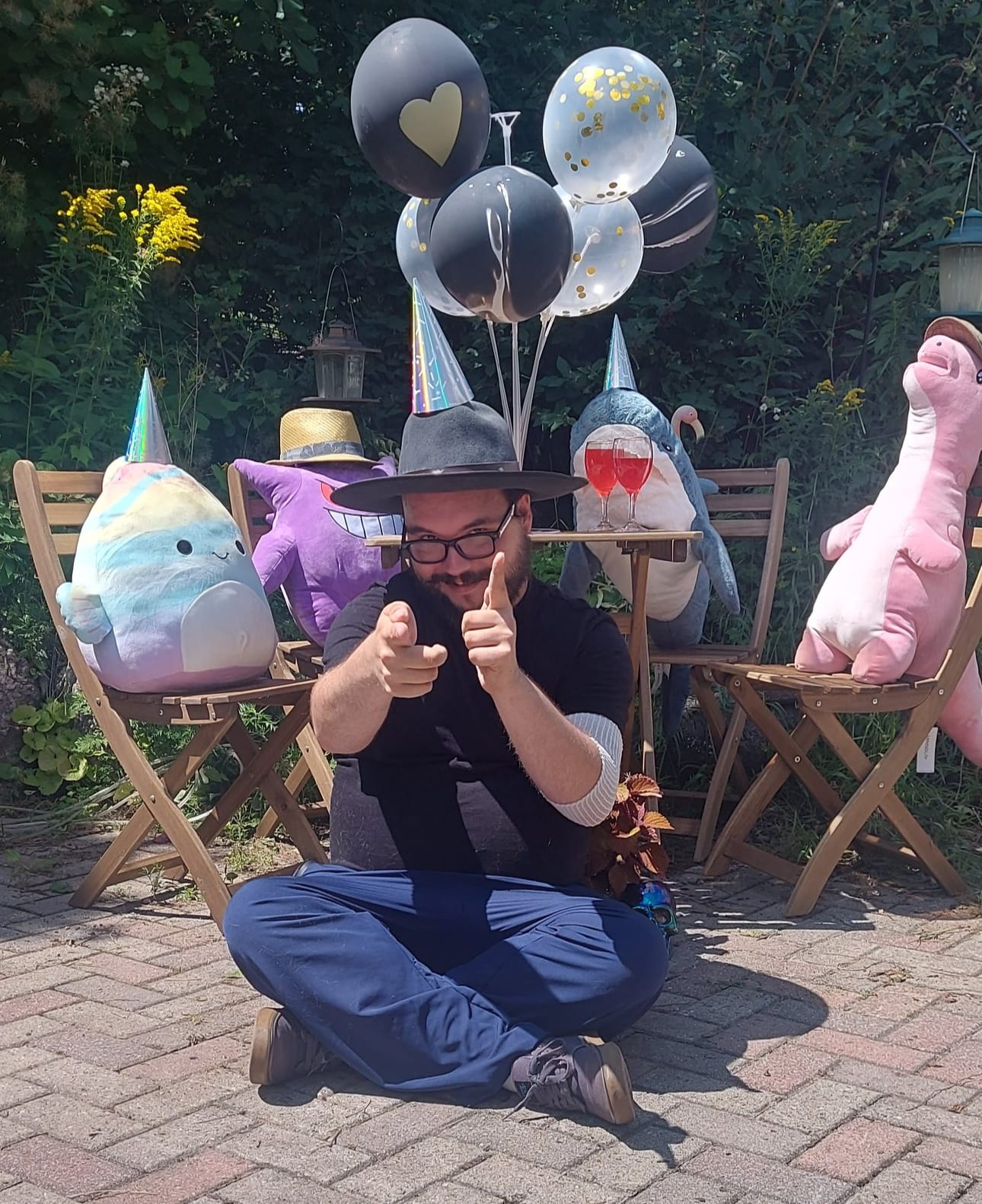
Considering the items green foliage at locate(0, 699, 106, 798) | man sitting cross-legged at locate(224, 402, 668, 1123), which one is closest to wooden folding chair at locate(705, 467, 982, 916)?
man sitting cross-legged at locate(224, 402, 668, 1123)

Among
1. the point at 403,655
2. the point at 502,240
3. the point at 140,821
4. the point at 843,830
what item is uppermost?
the point at 502,240

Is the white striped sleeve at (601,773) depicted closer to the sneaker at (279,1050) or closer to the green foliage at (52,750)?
the sneaker at (279,1050)

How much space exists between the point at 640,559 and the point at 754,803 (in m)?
0.88

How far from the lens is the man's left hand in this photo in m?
2.35

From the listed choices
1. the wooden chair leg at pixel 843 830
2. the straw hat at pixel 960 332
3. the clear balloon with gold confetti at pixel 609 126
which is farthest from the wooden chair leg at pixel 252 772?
the straw hat at pixel 960 332

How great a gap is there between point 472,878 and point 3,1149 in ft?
3.34

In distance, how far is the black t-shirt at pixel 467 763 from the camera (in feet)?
9.40

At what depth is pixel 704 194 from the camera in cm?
470

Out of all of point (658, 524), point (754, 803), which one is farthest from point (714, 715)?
point (658, 524)

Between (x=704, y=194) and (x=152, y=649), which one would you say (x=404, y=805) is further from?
(x=704, y=194)

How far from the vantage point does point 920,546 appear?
13.0 feet

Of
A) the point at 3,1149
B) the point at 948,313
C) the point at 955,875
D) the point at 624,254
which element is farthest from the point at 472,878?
the point at 948,313

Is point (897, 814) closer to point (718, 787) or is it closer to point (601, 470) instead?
point (718, 787)

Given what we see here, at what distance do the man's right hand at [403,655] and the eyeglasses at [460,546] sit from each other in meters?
0.34
